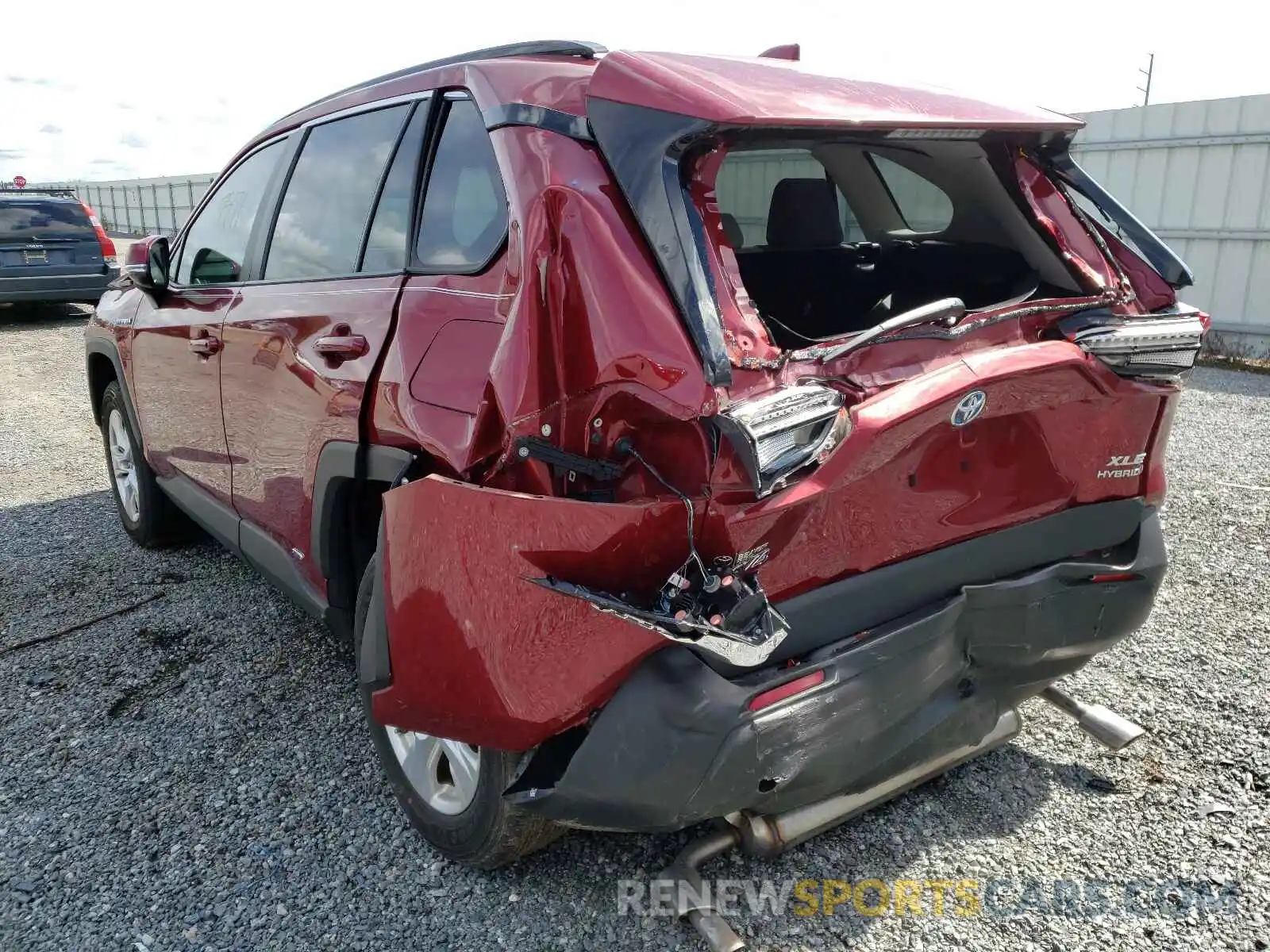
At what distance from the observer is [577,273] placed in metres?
1.90

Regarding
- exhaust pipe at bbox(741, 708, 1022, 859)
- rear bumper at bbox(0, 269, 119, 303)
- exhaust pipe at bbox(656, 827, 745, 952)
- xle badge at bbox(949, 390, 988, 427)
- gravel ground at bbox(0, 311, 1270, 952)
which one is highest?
xle badge at bbox(949, 390, 988, 427)

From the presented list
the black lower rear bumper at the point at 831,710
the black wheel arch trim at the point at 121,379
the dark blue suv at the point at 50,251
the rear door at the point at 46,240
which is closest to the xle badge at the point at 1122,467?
the black lower rear bumper at the point at 831,710

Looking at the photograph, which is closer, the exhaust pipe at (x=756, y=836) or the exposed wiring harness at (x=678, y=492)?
the exposed wiring harness at (x=678, y=492)

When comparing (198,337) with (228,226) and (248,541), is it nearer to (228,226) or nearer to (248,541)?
(228,226)

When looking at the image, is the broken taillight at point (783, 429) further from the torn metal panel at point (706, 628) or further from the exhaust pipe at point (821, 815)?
the exhaust pipe at point (821, 815)

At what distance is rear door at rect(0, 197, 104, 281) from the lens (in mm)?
12023

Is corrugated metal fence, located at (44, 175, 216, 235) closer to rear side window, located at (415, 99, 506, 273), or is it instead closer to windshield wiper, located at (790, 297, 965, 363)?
rear side window, located at (415, 99, 506, 273)

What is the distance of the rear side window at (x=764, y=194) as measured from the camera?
9.48ft

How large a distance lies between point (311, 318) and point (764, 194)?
1.57 meters

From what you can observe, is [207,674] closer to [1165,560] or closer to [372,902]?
[372,902]

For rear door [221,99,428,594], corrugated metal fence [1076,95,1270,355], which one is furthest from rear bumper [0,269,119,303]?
corrugated metal fence [1076,95,1270,355]

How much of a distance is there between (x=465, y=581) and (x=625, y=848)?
100 centimetres

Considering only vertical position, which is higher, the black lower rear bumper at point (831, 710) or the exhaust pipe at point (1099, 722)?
the black lower rear bumper at point (831, 710)

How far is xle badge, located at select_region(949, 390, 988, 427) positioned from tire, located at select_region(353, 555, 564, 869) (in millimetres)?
1217
